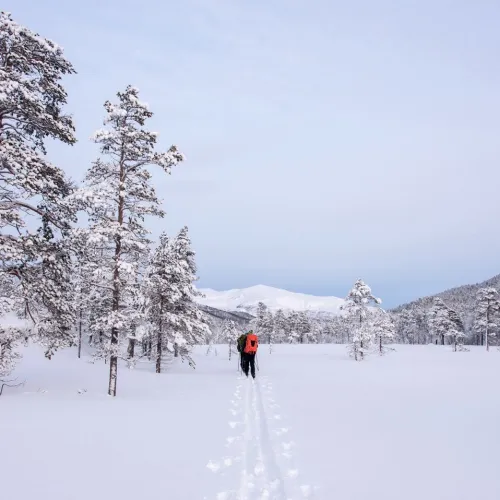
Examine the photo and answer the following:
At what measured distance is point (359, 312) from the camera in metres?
41.3

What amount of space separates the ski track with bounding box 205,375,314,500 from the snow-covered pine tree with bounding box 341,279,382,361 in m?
33.1

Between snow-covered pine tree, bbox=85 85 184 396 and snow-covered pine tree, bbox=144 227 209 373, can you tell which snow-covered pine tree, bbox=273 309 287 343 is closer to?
snow-covered pine tree, bbox=144 227 209 373

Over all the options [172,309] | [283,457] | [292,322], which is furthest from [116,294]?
[292,322]

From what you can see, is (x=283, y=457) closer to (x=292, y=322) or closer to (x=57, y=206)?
(x=57, y=206)

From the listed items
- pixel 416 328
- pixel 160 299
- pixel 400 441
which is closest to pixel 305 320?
pixel 416 328

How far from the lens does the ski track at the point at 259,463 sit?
4.86 metres

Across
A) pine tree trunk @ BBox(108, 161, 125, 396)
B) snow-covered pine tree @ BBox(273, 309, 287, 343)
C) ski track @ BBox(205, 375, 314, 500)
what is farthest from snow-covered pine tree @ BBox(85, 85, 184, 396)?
snow-covered pine tree @ BBox(273, 309, 287, 343)

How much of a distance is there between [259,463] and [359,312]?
37.5 m

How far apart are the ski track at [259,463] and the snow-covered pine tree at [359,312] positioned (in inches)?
1302

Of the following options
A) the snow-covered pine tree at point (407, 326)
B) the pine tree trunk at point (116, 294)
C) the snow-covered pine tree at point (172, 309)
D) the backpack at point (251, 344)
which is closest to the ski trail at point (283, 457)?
the pine tree trunk at point (116, 294)

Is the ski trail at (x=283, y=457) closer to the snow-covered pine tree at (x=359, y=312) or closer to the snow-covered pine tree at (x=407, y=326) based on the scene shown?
the snow-covered pine tree at (x=359, y=312)

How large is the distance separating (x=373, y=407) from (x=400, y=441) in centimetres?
426

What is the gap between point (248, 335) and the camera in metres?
19.7

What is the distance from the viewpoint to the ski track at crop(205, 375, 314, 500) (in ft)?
15.9
